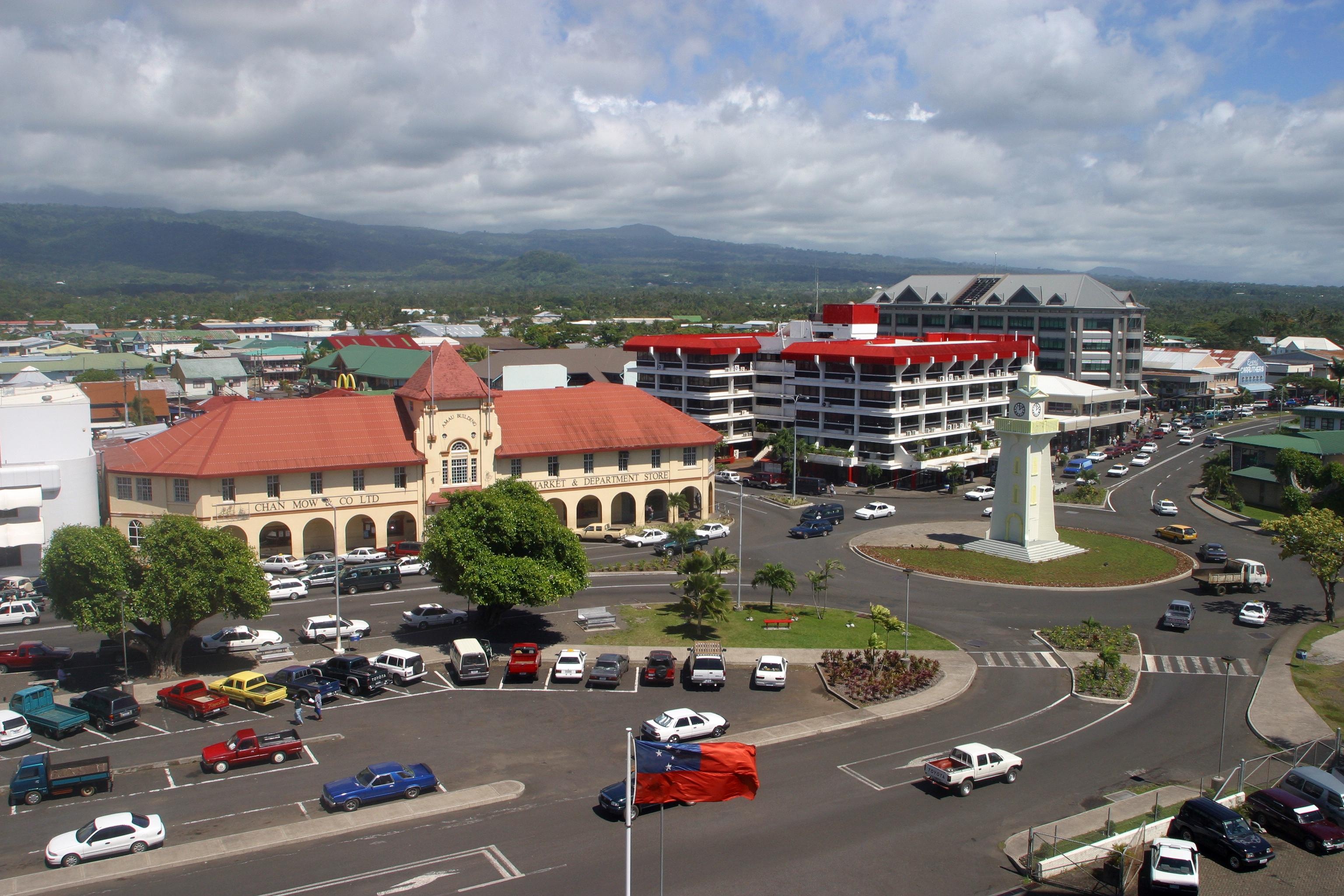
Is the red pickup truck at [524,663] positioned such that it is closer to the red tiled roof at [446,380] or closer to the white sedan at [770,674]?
the white sedan at [770,674]

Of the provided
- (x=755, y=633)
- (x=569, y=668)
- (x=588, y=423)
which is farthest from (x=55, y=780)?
(x=588, y=423)

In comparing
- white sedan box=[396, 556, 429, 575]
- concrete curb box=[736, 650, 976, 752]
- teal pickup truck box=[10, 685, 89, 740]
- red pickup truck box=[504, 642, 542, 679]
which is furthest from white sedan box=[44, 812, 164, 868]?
white sedan box=[396, 556, 429, 575]

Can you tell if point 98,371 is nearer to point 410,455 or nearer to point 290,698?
point 410,455

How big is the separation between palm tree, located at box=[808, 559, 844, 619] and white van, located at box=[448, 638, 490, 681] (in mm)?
19794

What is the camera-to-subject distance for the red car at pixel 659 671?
4659cm

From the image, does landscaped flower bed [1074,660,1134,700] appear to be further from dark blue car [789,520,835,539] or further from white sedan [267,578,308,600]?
white sedan [267,578,308,600]

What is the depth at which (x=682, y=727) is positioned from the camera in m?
39.5

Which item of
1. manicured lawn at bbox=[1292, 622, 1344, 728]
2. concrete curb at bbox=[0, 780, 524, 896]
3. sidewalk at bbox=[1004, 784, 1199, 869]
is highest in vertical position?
concrete curb at bbox=[0, 780, 524, 896]

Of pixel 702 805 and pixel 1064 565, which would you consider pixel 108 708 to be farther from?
pixel 1064 565

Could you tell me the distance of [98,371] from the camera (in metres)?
152

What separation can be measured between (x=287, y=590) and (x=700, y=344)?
6281 centimetres

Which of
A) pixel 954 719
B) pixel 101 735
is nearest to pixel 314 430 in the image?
pixel 101 735

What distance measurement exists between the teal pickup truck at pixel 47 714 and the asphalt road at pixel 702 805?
81cm

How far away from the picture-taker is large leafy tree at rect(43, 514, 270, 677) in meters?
44.4
